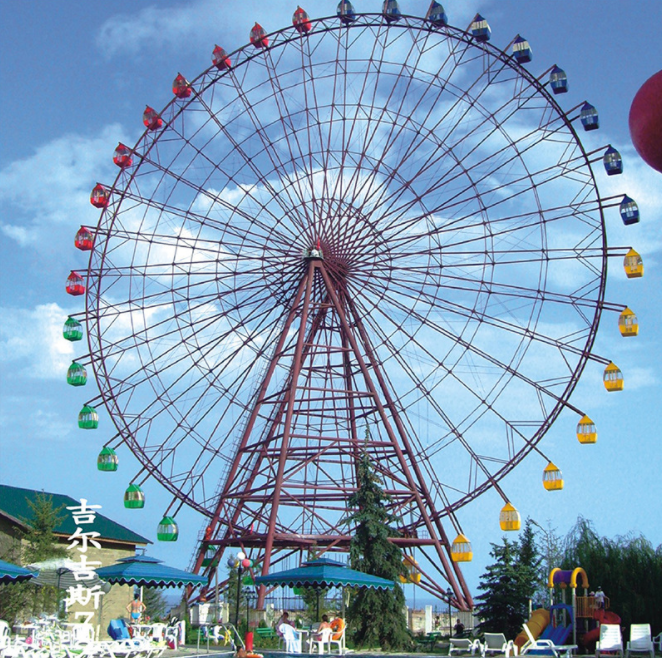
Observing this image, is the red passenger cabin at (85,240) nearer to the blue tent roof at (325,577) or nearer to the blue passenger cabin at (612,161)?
the blue tent roof at (325,577)

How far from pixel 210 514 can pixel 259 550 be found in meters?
2.29

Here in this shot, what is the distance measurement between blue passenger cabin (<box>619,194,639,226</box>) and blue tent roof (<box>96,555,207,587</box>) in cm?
1827

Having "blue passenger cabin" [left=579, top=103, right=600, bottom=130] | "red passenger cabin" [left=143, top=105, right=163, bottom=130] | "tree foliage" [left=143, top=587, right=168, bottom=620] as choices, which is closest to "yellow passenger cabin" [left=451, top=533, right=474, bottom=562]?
"blue passenger cabin" [left=579, top=103, right=600, bottom=130]

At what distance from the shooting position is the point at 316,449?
31922mm

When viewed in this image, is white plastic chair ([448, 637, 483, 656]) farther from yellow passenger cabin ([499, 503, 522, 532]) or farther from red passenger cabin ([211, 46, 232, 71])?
red passenger cabin ([211, 46, 232, 71])

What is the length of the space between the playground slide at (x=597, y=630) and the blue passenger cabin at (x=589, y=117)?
664 inches

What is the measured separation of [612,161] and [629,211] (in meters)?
1.90

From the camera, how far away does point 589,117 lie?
31.4 metres

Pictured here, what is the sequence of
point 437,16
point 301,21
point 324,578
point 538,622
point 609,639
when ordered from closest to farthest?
point 609,639 → point 324,578 → point 538,622 → point 437,16 → point 301,21

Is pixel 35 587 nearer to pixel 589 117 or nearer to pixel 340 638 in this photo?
pixel 340 638

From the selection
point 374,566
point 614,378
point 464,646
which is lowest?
point 464,646

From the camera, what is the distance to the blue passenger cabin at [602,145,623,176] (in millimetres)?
31078

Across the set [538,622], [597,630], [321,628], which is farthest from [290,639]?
[597,630]

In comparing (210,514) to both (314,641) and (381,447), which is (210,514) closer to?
(381,447)
